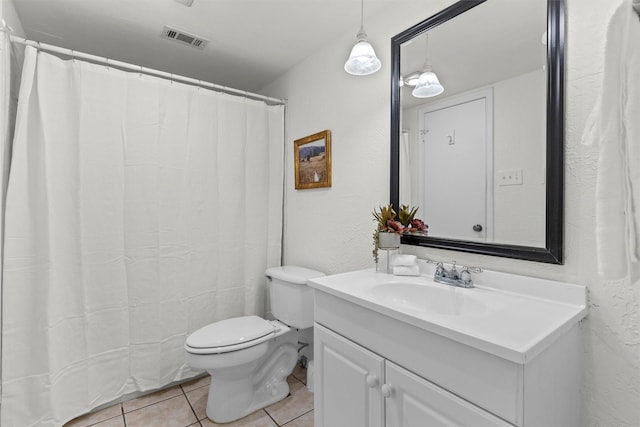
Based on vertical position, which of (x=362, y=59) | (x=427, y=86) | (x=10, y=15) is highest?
(x=10, y=15)

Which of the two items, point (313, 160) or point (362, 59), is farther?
point (313, 160)

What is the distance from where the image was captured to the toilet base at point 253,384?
1656 millimetres

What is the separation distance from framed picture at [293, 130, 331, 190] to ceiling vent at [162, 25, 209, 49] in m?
0.87

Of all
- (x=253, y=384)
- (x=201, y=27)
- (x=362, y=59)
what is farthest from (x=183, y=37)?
(x=253, y=384)

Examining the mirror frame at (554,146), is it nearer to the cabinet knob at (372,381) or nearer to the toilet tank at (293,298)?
the cabinet knob at (372,381)

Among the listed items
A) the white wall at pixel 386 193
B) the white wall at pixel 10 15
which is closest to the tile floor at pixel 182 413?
the white wall at pixel 386 193

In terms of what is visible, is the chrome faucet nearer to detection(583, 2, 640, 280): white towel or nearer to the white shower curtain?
detection(583, 2, 640, 280): white towel

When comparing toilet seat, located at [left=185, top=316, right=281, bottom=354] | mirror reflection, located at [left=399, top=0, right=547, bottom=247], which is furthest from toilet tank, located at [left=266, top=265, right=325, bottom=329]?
mirror reflection, located at [left=399, top=0, right=547, bottom=247]

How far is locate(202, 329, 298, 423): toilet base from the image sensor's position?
5.43ft

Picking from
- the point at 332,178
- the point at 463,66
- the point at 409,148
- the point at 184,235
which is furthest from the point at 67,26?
the point at 463,66

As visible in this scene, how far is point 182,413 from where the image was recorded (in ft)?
5.69

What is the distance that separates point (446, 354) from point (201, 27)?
205 cm

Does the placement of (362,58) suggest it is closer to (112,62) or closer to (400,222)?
(400,222)

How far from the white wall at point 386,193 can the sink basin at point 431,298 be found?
18cm
